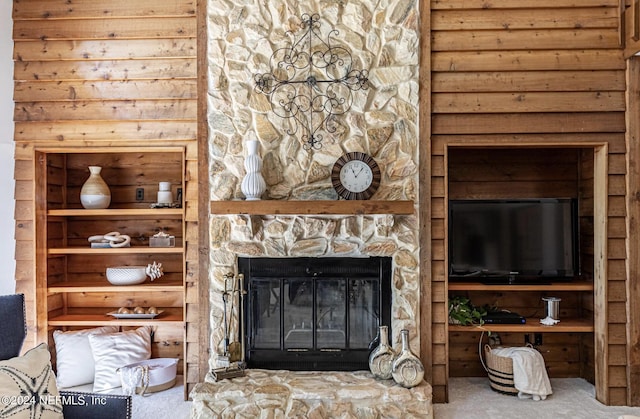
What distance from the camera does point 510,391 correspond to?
3.47 meters

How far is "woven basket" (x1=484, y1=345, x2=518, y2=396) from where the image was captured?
347 cm

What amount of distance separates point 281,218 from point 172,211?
0.93 meters

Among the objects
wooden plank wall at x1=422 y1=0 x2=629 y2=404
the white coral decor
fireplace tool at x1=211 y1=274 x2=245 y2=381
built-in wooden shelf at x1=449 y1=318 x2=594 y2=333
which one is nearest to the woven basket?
built-in wooden shelf at x1=449 y1=318 x2=594 y2=333

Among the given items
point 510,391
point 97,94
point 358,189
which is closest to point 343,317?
point 358,189

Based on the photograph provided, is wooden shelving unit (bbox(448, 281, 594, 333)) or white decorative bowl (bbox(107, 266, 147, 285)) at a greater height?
white decorative bowl (bbox(107, 266, 147, 285))

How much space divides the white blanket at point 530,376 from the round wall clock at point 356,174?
1.65 meters

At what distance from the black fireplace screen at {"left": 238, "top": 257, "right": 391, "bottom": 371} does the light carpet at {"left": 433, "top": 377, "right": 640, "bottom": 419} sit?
73 centimetres

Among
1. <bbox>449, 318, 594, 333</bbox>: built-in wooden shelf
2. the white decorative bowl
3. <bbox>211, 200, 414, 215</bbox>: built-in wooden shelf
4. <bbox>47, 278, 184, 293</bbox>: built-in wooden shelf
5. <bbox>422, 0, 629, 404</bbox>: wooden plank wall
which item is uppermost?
<bbox>422, 0, 629, 404</bbox>: wooden plank wall

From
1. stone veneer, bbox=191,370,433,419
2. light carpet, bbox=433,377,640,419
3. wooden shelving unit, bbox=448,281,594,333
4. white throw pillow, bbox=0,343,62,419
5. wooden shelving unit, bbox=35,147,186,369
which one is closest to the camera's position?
white throw pillow, bbox=0,343,62,419

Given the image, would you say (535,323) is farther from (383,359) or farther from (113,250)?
(113,250)

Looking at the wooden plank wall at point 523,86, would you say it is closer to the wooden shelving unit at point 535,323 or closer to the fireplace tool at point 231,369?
the wooden shelving unit at point 535,323

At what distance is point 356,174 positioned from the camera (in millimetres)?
3373

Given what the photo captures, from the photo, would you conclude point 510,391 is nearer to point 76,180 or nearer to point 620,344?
point 620,344

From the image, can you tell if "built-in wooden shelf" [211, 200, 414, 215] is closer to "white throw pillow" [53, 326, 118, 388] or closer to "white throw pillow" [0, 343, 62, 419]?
"white throw pillow" [0, 343, 62, 419]
